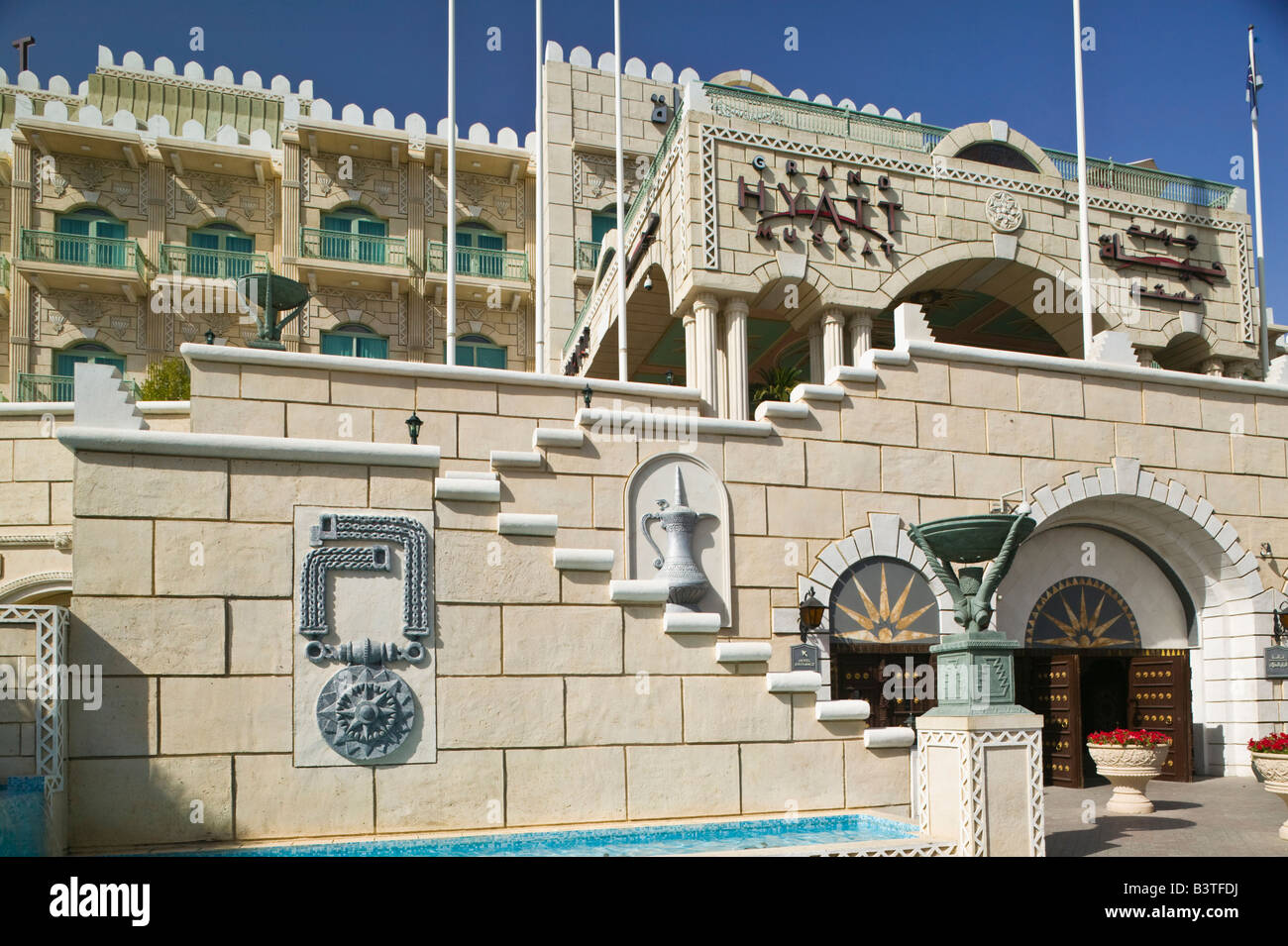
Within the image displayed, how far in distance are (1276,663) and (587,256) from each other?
22.2 meters

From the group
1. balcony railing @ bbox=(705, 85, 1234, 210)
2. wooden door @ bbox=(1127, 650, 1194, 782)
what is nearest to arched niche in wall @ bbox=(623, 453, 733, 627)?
wooden door @ bbox=(1127, 650, 1194, 782)

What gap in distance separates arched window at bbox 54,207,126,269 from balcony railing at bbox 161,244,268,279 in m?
1.33

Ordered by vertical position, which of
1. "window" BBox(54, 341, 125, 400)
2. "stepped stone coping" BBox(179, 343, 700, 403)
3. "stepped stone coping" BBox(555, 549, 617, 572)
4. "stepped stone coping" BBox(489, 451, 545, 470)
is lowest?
"stepped stone coping" BBox(555, 549, 617, 572)

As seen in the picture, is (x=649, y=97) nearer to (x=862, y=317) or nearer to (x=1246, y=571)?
(x=862, y=317)

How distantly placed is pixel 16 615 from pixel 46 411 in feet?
32.4

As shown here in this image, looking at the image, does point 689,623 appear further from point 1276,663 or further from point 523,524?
point 1276,663

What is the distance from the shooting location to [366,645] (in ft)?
37.2

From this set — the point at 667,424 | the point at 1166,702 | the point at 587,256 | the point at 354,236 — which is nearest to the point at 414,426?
the point at 667,424

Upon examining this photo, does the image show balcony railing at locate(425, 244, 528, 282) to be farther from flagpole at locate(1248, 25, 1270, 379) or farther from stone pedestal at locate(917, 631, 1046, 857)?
stone pedestal at locate(917, 631, 1046, 857)

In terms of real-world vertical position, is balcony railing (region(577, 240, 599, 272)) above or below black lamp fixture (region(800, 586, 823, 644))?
above

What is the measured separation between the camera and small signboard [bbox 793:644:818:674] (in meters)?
15.9

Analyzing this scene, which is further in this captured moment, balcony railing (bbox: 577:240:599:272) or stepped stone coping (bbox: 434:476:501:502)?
balcony railing (bbox: 577:240:599:272)

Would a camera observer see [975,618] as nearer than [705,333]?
Yes

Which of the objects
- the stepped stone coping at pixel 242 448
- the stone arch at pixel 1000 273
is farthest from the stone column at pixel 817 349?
the stepped stone coping at pixel 242 448
